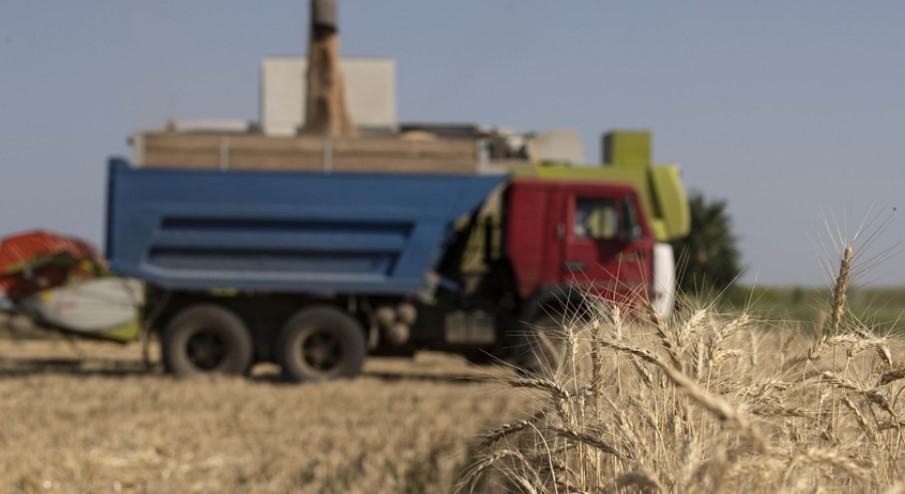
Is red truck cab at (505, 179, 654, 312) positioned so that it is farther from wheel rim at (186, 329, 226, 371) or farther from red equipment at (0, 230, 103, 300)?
red equipment at (0, 230, 103, 300)

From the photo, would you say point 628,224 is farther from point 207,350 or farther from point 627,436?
point 627,436

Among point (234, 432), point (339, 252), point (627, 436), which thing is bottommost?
point (234, 432)

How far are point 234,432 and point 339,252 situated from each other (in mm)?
4285

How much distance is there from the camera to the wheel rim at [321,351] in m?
12.3

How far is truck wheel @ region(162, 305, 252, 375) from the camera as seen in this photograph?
39.9ft

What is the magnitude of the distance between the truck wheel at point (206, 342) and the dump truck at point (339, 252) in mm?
15

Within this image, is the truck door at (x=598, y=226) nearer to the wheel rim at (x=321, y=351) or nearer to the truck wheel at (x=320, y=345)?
the truck wheel at (x=320, y=345)

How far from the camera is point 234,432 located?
318 inches

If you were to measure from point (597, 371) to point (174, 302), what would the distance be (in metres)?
11.0

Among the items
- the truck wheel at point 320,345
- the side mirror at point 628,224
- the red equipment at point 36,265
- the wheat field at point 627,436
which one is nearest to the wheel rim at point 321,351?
the truck wheel at point 320,345

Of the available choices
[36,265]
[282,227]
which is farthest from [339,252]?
[36,265]

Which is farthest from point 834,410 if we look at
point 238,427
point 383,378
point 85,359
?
point 85,359

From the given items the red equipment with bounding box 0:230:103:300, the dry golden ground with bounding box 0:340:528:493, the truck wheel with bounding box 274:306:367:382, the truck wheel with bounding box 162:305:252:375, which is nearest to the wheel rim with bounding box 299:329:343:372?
the truck wheel with bounding box 274:306:367:382

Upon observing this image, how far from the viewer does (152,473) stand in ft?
21.2
